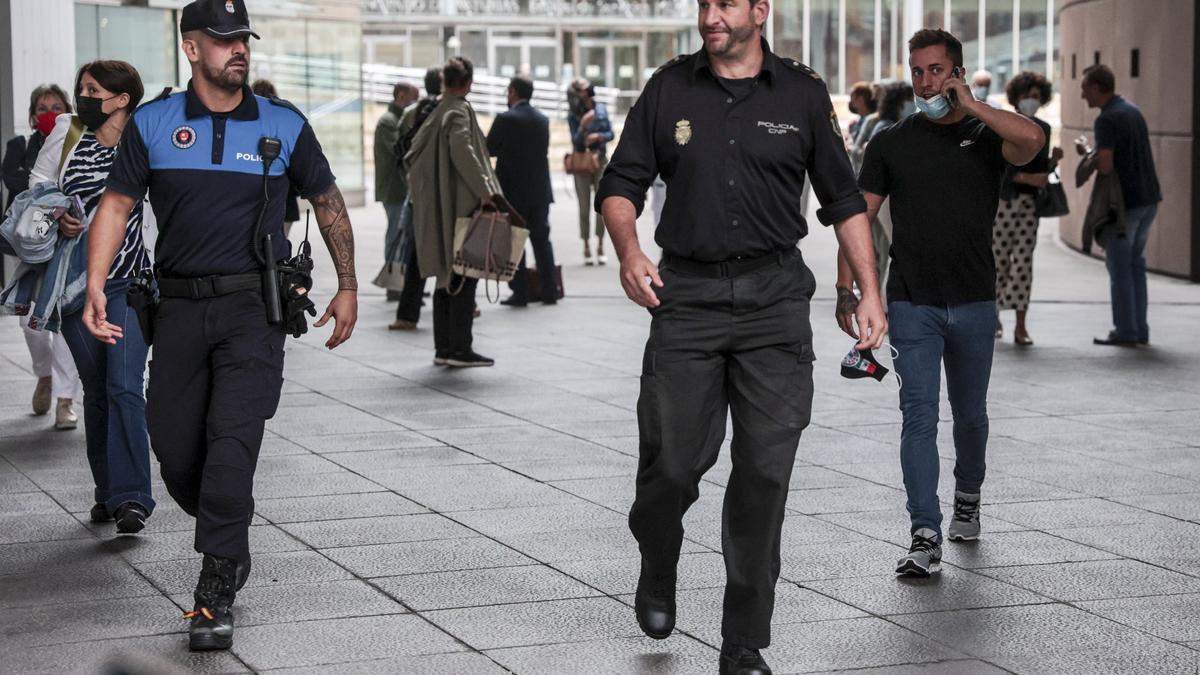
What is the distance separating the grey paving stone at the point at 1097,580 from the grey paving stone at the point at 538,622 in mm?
1371

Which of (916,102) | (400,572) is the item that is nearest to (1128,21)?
(916,102)

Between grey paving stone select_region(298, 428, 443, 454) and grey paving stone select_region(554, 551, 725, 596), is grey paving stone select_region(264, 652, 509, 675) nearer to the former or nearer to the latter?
grey paving stone select_region(554, 551, 725, 596)

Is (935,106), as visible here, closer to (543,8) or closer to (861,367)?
(861,367)

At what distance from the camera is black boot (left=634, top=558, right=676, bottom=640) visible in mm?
5180

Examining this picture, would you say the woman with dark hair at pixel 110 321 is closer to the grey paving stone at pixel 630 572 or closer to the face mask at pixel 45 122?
the face mask at pixel 45 122

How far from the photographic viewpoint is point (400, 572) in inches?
241

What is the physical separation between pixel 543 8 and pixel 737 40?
5708 centimetres

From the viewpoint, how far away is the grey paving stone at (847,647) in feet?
16.6

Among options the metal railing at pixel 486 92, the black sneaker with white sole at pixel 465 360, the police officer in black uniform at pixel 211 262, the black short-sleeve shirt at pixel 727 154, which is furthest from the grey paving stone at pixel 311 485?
the metal railing at pixel 486 92

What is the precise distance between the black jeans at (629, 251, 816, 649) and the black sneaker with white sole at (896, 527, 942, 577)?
1.13 m

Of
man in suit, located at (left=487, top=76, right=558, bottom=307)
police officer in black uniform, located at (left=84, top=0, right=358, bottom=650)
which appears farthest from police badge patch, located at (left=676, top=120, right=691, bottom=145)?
man in suit, located at (left=487, top=76, right=558, bottom=307)

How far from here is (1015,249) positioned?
12383 mm

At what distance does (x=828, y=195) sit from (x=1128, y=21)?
1417 cm

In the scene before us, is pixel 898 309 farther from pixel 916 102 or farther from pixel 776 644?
pixel 776 644
